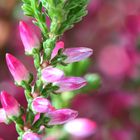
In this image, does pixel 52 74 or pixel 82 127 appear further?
pixel 82 127

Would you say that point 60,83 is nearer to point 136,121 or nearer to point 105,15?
point 136,121

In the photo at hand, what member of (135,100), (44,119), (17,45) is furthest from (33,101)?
(17,45)

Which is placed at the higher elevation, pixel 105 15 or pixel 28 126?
pixel 28 126

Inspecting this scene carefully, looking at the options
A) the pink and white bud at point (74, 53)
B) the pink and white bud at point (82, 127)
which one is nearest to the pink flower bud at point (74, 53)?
the pink and white bud at point (74, 53)

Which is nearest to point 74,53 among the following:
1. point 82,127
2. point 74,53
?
point 74,53

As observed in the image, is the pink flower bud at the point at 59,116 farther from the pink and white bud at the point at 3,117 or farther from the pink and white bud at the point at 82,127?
the pink and white bud at the point at 82,127

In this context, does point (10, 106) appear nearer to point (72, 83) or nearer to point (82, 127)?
point (72, 83)

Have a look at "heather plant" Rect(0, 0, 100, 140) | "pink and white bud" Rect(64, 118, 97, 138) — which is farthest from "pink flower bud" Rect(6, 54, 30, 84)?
"pink and white bud" Rect(64, 118, 97, 138)
